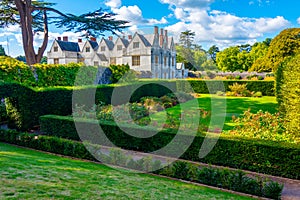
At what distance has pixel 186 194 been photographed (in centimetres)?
469

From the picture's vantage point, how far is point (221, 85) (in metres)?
24.7

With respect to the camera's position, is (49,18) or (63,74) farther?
(49,18)

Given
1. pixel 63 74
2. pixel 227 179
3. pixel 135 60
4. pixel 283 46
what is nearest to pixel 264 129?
pixel 227 179

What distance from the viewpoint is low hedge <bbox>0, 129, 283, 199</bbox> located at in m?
5.21

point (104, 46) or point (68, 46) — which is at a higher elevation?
point (68, 46)

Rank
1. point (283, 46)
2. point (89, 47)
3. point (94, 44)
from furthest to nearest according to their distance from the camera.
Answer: point (283, 46), point (94, 44), point (89, 47)

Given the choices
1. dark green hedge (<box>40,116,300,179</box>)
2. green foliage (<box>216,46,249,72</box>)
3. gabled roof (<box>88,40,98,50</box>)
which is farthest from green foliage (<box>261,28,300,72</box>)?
dark green hedge (<box>40,116,300,179</box>)

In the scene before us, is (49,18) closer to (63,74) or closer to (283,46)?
(63,74)

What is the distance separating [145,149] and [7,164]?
415 cm

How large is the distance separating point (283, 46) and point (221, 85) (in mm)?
21760

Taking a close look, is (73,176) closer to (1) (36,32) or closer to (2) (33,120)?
(2) (33,120)

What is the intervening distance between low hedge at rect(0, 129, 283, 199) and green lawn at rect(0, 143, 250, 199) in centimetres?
35

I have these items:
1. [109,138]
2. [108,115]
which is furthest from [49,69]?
[109,138]

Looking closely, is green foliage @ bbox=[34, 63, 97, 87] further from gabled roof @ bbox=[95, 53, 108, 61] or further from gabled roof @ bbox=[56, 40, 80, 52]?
gabled roof @ bbox=[56, 40, 80, 52]
